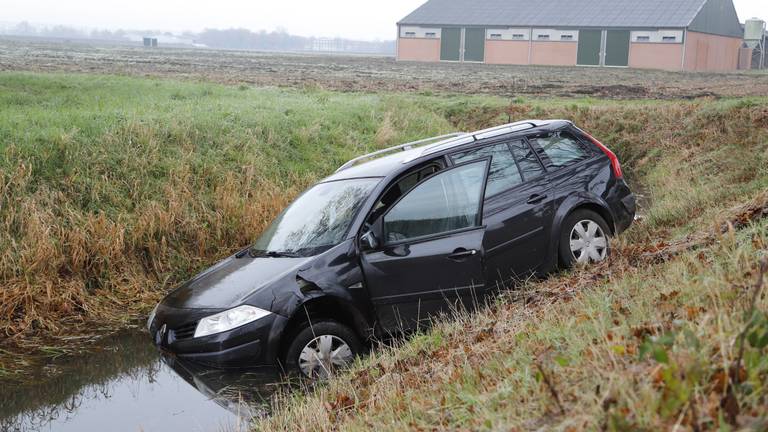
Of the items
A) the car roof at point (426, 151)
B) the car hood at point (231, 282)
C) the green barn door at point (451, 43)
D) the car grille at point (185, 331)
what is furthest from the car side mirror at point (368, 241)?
the green barn door at point (451, 43)

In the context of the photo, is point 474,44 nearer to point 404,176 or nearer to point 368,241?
point 404,176

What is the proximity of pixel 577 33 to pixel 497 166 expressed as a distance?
58929mm

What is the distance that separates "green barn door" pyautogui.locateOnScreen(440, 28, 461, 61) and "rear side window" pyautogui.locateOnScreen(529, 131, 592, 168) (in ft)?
202

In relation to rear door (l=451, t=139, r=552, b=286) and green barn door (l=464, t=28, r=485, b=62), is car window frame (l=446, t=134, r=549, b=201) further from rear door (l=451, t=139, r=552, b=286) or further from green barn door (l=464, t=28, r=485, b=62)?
green barn door (l=464, t=28, r=485, b=62)

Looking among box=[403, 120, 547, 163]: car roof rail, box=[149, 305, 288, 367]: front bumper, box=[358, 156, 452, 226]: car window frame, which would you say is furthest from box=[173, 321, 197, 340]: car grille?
box=[403, 120, 547, 163]: car roof rail

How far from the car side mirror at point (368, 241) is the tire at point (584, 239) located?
197 centimetres

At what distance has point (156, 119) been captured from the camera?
47.3 feet

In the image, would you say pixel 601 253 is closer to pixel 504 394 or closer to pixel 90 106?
pixel 504 394

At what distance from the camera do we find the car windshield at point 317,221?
7.12m

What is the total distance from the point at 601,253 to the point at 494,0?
211 feet

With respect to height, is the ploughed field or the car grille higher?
the ploughed field

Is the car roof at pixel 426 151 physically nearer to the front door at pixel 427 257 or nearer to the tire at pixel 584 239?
the front door at pixel 427 257

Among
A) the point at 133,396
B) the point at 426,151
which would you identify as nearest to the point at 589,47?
the point at 426,151

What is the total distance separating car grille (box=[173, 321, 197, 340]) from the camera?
21.7ft
